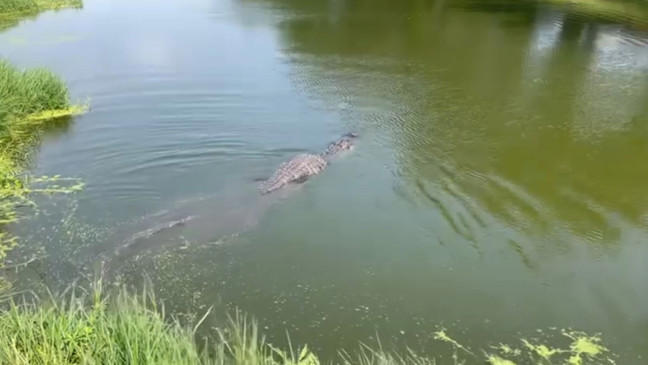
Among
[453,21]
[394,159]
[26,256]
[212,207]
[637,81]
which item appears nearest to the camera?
[26,256]

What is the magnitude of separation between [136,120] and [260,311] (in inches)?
237

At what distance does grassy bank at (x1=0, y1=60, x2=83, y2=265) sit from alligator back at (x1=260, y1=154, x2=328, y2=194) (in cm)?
266

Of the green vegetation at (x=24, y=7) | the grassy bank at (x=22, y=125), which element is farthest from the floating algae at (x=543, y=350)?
the green vegetation at (x=24, y=7)

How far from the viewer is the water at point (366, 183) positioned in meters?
6.11

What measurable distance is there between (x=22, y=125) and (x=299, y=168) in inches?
211

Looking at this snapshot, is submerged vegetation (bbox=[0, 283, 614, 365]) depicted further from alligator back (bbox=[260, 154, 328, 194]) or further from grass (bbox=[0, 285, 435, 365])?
alligator back (bbox=[260, 154, 328, 194])

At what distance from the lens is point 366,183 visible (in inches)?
346

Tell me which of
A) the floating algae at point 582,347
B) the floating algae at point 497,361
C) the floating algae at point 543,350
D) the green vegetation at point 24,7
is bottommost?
the floating algae at point 582,347

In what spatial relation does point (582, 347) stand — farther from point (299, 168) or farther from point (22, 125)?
point (22, 125)

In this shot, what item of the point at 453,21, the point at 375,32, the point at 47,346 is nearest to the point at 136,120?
the point at 47,346

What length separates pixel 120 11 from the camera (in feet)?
65.1

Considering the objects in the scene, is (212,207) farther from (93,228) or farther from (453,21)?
(453,21)

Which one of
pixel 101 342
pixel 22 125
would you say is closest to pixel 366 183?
pixel 101 342

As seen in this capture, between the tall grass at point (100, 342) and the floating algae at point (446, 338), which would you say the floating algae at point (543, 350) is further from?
the tall grass at point (100, 342)
